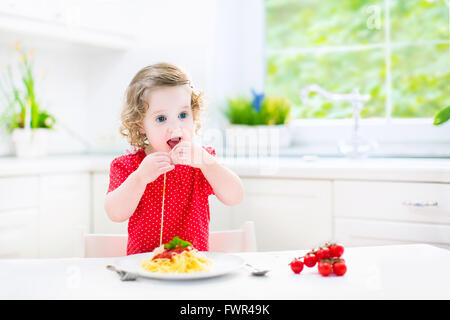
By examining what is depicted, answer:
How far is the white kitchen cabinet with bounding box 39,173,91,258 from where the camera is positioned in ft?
7.70

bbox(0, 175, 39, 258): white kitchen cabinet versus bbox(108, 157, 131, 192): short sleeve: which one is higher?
bbox(108, 157, 131, 192): short sleeve

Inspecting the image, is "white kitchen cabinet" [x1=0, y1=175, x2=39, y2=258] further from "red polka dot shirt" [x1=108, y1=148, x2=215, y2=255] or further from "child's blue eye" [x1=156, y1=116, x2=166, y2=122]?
"child's blue eye" [x1=156, y1=116, x2=166, y2=122]

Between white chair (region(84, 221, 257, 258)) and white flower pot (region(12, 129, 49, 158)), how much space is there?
1343 mm

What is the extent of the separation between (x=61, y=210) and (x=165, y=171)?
132cm

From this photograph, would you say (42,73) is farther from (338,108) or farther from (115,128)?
(338,108)

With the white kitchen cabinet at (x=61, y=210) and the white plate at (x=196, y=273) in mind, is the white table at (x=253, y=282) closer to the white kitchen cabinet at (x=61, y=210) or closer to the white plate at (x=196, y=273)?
the white plate at (x=196, y=273)

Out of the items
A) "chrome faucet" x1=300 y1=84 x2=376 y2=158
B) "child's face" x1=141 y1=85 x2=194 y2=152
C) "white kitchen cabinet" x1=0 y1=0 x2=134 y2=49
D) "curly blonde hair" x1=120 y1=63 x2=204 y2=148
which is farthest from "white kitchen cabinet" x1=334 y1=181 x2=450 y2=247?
"white kitchen cabinet" x1=0 y1=0 x2=134 y2=49

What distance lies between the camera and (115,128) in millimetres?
3010

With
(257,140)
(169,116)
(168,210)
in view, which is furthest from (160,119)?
(257,140)

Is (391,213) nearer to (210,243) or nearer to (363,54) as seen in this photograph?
(210,243)

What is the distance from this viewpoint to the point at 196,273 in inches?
37.6

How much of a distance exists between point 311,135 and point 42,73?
4.48 feet
